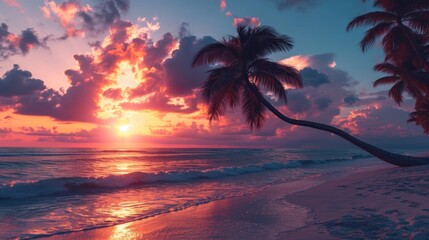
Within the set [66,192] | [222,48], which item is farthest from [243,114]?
[66,192]

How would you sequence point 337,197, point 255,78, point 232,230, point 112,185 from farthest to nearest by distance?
point 255,78 → point 112,185 → point 337,197 → point 232,230

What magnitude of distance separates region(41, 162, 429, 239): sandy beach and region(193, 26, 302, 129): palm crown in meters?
Answer: 9.02

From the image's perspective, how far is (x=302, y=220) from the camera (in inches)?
260

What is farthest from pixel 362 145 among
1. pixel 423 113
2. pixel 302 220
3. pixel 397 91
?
pixel 423 113

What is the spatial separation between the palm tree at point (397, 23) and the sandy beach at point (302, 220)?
38.8 ft

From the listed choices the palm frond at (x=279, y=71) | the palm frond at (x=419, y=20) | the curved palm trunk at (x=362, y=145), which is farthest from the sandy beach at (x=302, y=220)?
the palm frond at (x=419, y=20)

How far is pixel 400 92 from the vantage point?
2905 centimetres

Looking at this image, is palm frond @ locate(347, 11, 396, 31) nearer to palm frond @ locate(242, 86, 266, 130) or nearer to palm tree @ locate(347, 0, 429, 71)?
palm tree @ locate(347, 0, 429, 71)

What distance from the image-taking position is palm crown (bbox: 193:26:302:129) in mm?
17297

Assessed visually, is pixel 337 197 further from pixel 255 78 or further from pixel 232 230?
pixel 255 78

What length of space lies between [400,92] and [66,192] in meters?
28.4

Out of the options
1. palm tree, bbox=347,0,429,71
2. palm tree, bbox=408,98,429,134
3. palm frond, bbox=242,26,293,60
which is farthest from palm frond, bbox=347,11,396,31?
palm tree, bbox=408,98,429,134

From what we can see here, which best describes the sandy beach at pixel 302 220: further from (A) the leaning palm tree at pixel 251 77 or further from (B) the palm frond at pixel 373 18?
(B) the palm frond at pixel 373 18

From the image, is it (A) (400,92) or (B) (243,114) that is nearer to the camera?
(B) (243,114)
